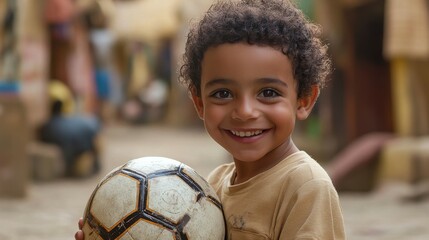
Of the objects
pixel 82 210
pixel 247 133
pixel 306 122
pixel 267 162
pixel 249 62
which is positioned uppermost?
pixel 249 62

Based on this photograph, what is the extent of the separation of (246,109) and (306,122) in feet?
34.5

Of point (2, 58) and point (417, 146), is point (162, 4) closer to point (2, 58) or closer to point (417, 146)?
point (2, 58)

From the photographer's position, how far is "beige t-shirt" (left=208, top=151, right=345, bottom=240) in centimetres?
250

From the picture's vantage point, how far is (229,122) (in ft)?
8.82

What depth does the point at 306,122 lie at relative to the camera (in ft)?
42.8

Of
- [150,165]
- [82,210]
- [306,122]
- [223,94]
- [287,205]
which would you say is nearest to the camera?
[287,205]

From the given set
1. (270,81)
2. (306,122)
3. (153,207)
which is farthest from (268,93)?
(306,122)

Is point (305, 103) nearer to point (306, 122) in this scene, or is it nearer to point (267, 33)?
point (267, 33)

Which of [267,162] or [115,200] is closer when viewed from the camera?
[115,200]

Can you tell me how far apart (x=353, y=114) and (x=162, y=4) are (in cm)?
1193

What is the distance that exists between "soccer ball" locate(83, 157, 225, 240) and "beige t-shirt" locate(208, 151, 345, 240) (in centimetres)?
8

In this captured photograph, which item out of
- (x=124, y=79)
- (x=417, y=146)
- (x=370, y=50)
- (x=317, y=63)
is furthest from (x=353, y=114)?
(x=124, y=79)

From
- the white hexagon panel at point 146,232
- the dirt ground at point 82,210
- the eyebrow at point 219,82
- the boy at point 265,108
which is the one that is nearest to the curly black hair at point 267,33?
the boy at point 265,108

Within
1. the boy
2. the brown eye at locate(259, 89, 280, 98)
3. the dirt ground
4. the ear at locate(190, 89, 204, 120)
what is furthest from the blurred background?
the brown eye at locate(259, 89, 280, 98)
